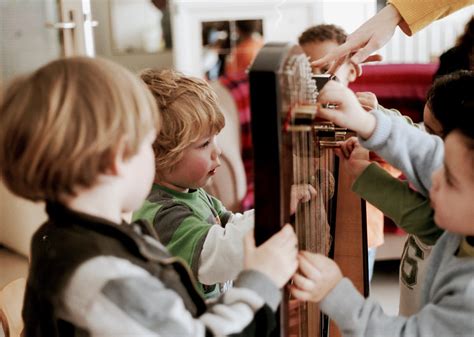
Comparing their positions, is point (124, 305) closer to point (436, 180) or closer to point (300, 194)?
point (300, 194)

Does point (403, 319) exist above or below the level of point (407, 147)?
below

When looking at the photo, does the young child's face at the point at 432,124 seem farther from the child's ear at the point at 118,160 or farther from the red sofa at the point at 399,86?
the red sofa at the point at 399,86

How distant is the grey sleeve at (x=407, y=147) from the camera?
977 mm

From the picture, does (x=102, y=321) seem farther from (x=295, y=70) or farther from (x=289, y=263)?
(x=295, y=70)

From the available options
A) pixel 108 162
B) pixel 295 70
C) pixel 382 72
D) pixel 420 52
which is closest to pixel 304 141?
pixel 295 70

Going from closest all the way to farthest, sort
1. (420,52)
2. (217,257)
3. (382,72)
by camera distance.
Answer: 1. (217,257)
2. (382,72)
3. (420,52)

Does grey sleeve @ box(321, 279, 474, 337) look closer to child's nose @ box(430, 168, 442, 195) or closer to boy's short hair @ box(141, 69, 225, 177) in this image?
child's nose @ box(430, 168, 442, 195)

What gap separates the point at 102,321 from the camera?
81 cm

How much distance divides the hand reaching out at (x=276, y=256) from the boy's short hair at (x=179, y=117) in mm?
448

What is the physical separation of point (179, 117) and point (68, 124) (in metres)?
0.52

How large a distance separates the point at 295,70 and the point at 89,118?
28 cm

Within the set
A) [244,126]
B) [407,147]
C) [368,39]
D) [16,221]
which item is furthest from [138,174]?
[16,221]

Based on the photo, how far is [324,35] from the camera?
88.7 inches

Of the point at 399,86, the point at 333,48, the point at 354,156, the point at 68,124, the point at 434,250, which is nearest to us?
the point at 68,124
